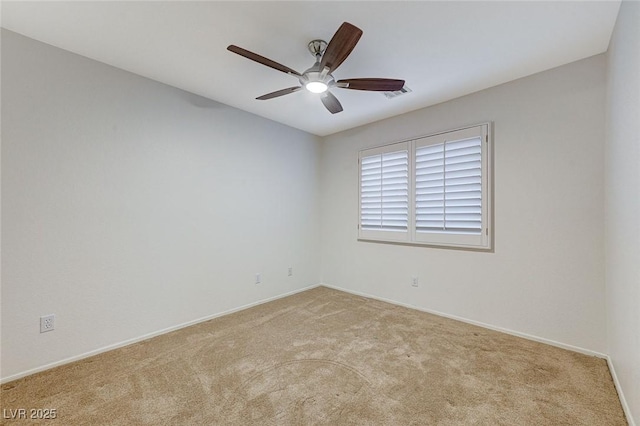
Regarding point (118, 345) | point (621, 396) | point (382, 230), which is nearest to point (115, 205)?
point (118, 345)

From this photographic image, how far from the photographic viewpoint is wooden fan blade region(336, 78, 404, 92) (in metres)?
2.03

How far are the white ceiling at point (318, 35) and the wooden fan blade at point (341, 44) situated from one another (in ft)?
0.98

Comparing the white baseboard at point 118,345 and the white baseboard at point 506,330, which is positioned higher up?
the white baseboard at point 506,330

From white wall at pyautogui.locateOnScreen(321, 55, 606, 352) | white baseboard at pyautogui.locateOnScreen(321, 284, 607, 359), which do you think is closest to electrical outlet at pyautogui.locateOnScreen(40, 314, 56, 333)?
white baseboard at pyautogui.locateOnScreen(321, 284, 607, 359)

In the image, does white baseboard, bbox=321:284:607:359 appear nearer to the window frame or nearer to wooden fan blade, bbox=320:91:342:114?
the window frame

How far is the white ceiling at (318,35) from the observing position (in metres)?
1.77

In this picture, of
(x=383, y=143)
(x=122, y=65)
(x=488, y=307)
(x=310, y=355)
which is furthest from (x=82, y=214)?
(x=488, y=307)

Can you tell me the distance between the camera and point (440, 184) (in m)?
3.21

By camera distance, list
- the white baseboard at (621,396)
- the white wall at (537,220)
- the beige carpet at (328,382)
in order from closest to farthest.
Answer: the white baseboard at (621,396), the beige carpet at (328,382), the white wall at (537,220)

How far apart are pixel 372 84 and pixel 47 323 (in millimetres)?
3170

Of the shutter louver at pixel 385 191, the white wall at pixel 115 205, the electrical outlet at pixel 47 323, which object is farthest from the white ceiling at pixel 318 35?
the electrical outlet at pixel 47 323

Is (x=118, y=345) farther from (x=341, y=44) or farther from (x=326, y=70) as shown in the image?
(x=341, y=44)

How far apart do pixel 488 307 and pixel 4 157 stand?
444 centimetres

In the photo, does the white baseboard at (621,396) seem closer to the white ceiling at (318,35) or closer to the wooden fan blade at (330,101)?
the white ceiling at (318,35)
